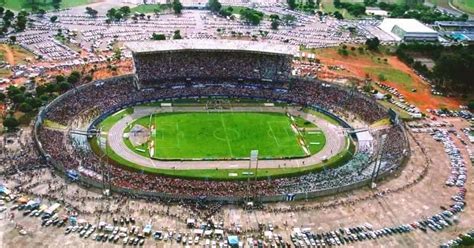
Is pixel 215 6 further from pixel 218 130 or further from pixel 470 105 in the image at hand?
pixel 470 105

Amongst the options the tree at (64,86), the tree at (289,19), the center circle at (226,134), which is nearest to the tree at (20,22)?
the tree at (64,86)

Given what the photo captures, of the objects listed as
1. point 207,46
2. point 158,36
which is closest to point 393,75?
point 207,46

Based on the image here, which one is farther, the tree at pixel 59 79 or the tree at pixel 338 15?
the tree at pixel 338 15

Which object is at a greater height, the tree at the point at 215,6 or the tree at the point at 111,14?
the tree at the point at 215,6

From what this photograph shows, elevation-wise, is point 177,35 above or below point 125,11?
below

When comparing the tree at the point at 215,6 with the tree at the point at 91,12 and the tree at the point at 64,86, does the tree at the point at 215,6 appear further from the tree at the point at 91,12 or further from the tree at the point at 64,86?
the tree at the point at 64,86

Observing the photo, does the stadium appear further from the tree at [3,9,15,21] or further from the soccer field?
the tree at [3,9,15,21]
